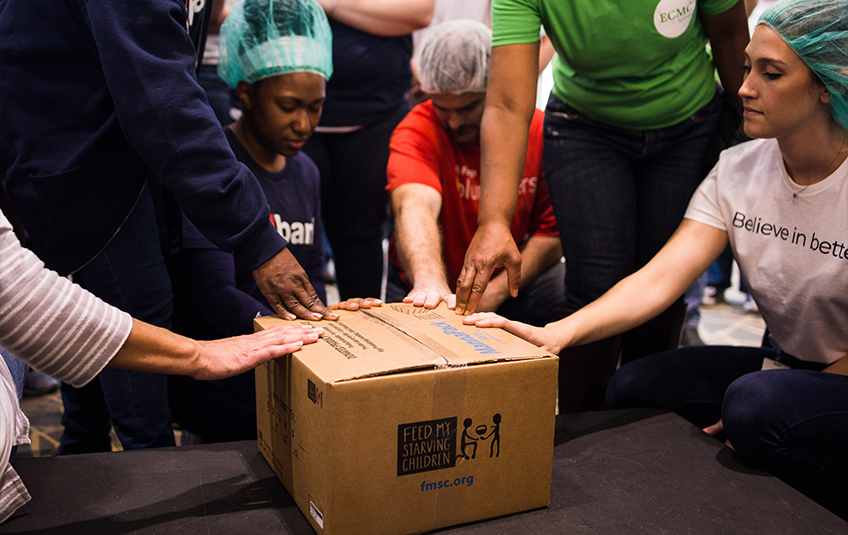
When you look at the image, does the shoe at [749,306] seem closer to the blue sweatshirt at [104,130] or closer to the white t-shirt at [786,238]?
the white t-shirt at [786,238]

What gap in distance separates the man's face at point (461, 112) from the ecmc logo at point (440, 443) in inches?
41.9

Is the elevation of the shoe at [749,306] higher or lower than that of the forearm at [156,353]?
lower

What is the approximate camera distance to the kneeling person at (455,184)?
5.60ft

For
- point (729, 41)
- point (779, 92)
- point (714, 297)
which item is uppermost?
point (729, 41)

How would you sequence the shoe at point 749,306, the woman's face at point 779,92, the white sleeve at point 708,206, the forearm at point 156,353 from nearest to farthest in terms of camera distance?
the forearm at point 156,353, the woman's face at point 779,92, the white sleeve at point 708,206, the shoe at point 749,306

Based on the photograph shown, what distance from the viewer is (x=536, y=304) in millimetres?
1888

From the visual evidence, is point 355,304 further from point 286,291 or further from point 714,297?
point 714,297

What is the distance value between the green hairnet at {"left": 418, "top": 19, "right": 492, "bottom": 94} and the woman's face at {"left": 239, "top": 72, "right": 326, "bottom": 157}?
334mm

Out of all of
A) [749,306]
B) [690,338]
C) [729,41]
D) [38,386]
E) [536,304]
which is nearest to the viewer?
[729,41]

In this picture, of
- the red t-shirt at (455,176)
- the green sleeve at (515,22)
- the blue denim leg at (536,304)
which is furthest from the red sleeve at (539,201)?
the green sleeve at (515,22)

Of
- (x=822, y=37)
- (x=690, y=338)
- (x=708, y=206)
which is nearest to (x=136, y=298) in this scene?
(x=708, y=206)

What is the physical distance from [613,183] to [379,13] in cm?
85

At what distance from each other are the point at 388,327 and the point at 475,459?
0.25 metres

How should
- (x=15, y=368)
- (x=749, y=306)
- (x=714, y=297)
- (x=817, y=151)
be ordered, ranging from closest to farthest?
(x=15, y=368), (x=817, y=151), (x=749, y=306), (x=714, y=297)
